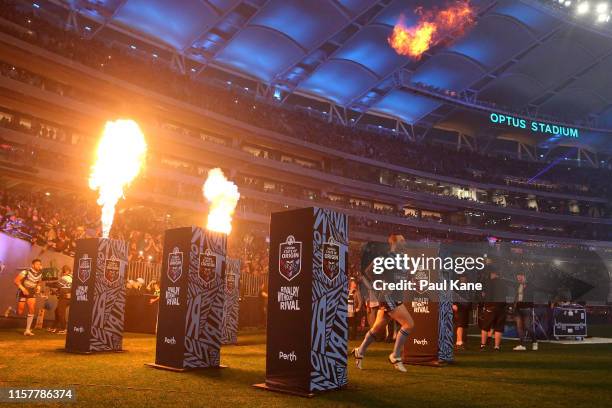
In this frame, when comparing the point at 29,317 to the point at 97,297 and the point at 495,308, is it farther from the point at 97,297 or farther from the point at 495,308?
the point at 495,308

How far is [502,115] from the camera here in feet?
155

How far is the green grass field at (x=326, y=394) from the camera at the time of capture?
215 inches

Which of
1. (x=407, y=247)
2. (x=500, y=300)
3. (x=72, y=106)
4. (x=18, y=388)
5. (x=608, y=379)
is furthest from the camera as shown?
(x=72, y=106)

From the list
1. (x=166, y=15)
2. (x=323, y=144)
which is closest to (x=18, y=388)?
(x=166, y=15)

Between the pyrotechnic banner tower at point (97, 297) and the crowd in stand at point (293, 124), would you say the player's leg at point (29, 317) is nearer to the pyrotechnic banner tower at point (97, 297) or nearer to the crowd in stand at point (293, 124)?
the pyrotechnic banner tower at point (97, 297)

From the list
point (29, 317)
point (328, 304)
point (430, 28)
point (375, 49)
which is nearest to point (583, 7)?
point (430, 28)

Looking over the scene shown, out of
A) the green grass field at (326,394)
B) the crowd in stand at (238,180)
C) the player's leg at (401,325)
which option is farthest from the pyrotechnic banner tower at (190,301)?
the crowd in stand at (238,180)

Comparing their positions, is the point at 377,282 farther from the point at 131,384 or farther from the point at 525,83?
the point at 525,83

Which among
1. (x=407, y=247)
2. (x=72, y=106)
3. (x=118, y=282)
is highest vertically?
(x=72, y=106)

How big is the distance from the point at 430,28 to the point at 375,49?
4.87 metres

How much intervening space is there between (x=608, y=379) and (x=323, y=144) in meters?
39.8

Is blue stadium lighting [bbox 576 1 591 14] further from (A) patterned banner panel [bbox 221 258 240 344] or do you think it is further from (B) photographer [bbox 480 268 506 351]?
(A) patterned banner panel [bbox 221 258 240 344]

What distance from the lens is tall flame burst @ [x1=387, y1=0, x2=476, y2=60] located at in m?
36.4

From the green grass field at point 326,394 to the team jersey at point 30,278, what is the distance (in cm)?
315
